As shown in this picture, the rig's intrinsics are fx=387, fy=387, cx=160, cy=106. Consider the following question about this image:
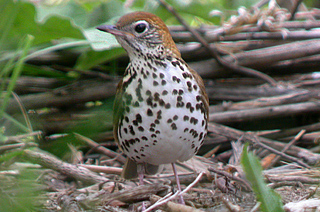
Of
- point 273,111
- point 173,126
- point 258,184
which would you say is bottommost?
point 273,111

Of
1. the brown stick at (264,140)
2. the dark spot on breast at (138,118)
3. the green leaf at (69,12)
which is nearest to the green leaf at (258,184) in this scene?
the dark spot on breast at (138,118)

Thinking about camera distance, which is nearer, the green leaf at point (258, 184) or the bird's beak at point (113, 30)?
the green leaf at point (258, 184)

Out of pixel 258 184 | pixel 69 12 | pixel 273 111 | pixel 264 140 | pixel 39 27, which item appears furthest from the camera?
pixel 69 12

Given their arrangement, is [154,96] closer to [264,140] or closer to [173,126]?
[173,126]

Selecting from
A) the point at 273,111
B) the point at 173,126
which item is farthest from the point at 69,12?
the point at 273,111

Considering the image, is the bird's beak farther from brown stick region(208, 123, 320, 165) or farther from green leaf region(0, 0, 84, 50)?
brown stick region(208, 123, 320, 165)

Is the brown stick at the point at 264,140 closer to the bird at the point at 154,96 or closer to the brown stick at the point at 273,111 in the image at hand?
the brown stick at the point at 273,111
